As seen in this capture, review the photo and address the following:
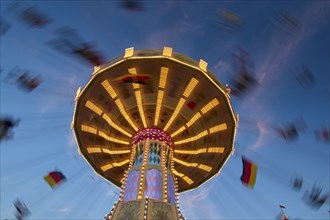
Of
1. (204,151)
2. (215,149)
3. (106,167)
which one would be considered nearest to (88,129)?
(106,167)

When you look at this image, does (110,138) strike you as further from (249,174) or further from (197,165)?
(249,174)

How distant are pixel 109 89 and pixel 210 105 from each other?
6289mm

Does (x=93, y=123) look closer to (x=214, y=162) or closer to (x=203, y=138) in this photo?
(x=203, y=138)

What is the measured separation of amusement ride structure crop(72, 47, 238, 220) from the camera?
17656 mm

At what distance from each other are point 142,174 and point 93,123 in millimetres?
5505

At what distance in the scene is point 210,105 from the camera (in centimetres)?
1969

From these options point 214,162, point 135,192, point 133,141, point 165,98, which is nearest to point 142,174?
point 135,192

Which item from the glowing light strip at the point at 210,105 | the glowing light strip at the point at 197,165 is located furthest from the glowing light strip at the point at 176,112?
the glowing light strip at the point at 197,165

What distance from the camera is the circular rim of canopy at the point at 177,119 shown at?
59.8 ft

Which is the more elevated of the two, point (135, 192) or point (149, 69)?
point (149, 69)

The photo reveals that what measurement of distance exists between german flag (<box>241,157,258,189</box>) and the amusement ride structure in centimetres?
231

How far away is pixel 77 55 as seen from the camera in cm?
1744

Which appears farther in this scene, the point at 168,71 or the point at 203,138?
the point at 203,138

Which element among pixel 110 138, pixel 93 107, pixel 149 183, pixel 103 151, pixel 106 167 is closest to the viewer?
pixel 149 183
